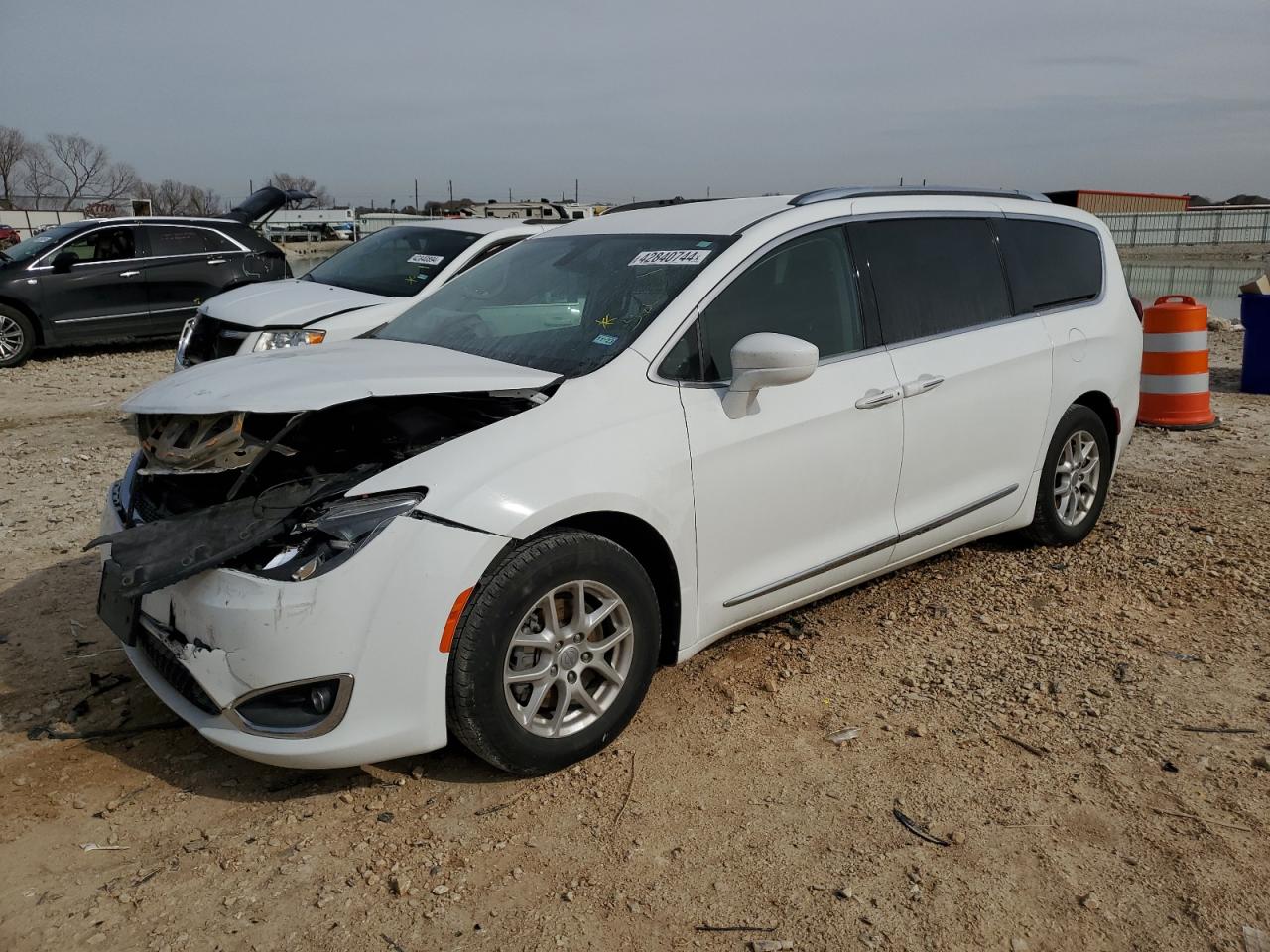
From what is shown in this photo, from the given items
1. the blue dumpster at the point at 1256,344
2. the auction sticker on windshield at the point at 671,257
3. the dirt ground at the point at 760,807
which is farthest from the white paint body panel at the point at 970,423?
the blue dumpster at the point at 1256,344

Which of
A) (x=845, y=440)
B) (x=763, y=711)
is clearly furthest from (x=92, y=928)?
(x=845, y=440)

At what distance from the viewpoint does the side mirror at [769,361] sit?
3385mm

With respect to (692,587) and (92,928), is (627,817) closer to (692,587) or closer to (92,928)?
(692,587)

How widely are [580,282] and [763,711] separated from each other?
179 cm

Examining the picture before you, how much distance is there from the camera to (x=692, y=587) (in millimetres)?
3488

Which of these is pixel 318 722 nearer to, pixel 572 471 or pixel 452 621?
pixel 452 621

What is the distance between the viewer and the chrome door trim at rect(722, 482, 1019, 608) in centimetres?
369

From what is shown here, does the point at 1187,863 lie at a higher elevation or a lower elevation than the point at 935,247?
Result: lower

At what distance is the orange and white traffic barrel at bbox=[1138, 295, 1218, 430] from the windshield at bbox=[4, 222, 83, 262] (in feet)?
39.0

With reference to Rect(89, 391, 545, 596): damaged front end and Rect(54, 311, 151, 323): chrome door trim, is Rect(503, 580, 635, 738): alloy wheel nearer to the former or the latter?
Rect(89, 391, 545, 596): damaged front end

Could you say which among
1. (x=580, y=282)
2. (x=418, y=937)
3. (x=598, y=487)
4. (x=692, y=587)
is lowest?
(x=418, y=937)

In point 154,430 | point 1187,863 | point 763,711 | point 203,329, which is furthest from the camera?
point 203,329

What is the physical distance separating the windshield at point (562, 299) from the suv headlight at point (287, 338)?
3205mm

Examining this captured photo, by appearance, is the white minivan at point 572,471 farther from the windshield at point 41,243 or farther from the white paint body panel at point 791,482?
the windshield at point 41,243
